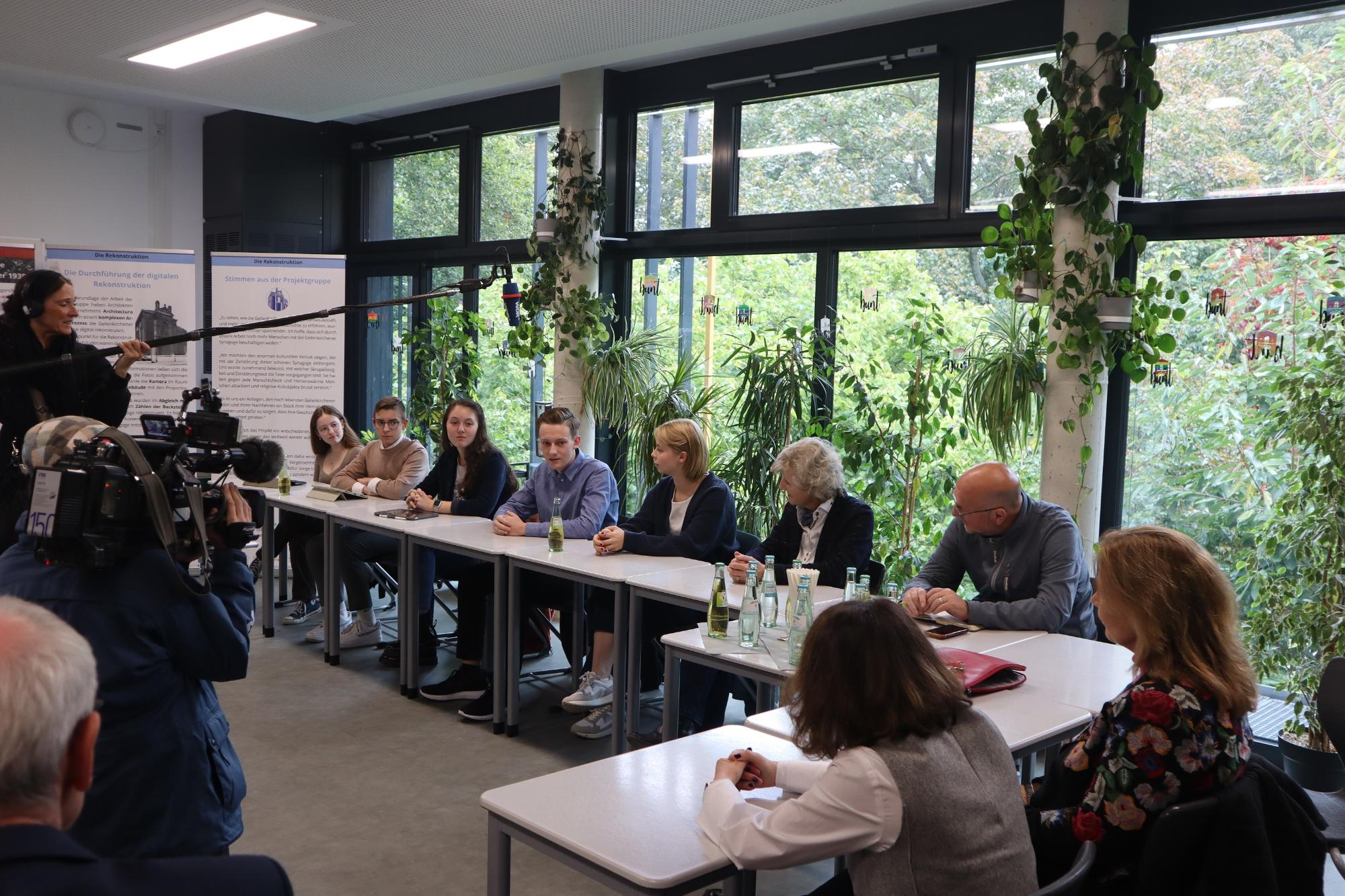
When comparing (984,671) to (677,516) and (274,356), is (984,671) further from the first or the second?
(274,356)

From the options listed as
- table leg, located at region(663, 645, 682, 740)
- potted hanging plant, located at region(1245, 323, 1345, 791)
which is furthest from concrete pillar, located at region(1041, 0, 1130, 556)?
table leg, located at region(663, 645, 682, 740)

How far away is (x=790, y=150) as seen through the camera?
18.0 feet

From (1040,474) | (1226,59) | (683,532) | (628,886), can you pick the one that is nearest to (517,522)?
(683,532)

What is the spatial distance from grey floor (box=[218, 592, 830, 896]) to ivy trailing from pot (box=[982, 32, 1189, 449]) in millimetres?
2165

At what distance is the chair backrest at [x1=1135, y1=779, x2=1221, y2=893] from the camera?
5.49 feet

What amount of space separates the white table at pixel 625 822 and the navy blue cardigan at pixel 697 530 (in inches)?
75.7

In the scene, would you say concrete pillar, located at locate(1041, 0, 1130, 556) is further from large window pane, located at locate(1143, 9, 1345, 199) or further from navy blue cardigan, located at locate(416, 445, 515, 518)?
navy blue cardigan, located at locate(416, 445, 515, 518)

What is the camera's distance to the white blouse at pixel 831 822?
1579mm

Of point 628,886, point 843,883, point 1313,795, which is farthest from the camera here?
point 1313,795

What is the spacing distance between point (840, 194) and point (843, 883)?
→ 3.98m

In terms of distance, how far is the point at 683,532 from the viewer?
13.7 feet

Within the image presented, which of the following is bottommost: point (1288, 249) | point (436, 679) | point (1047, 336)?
point (436, 679)

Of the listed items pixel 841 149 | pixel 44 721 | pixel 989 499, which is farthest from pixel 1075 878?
pixel 841 149

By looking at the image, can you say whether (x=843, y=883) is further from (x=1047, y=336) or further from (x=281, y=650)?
(x=281, y=650)
